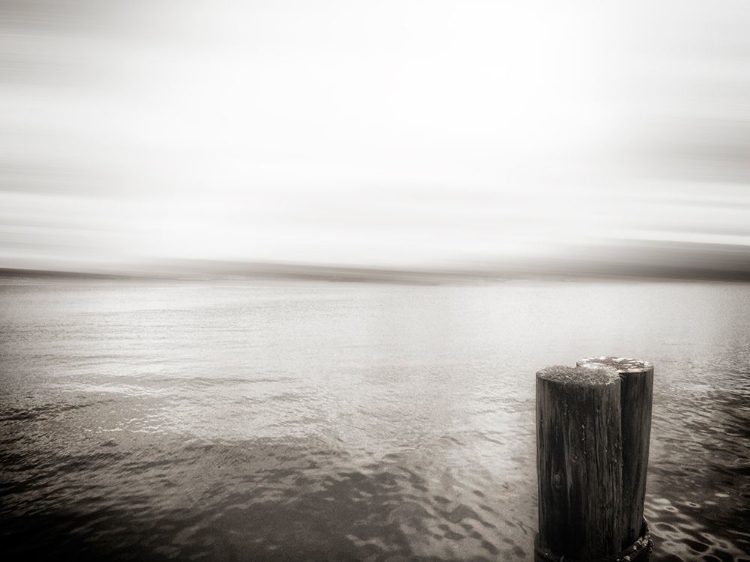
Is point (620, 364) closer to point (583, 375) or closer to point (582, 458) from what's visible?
point (583, 375)

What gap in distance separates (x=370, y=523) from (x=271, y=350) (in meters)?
14.0

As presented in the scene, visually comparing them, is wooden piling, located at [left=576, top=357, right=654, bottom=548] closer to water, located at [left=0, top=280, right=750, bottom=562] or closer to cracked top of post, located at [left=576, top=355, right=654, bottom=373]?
cracked top of post, located at [left=576, top=355, right=654, bottom=373]

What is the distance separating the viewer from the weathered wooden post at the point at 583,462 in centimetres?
273

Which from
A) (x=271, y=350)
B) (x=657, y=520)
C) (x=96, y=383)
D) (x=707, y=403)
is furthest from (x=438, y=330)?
(x=657, y=520)

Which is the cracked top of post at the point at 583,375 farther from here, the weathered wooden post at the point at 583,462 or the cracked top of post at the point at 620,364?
the cracked top of post at the point at 620,364

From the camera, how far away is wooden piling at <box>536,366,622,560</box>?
8.95ft

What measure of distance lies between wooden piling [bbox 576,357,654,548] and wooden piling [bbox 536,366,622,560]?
24 centimetres

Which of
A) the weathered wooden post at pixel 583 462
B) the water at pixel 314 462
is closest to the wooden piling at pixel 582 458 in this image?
the weathered wooden post at pixel 583 462

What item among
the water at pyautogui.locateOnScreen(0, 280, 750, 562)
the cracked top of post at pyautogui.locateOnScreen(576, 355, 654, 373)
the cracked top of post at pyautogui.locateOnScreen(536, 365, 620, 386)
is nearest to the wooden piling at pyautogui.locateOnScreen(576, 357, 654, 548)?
the cracked top of post at pyautogui.locateOnScreen(576, 355, 654, 373)

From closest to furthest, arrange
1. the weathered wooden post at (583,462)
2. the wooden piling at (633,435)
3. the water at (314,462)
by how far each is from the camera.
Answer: the weathered wooden post at (583,462)
the wooden piling at (633,435)
the water at (314,462)

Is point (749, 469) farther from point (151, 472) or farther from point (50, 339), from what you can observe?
point (50, 339)

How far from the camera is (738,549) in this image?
12.6 feet

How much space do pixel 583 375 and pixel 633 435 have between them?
844 millimetres

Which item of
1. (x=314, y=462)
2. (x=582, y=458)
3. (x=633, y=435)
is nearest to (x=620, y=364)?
(x=633, y=435)
